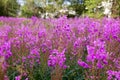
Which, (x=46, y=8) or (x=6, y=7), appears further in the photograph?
(x=46, y=8)

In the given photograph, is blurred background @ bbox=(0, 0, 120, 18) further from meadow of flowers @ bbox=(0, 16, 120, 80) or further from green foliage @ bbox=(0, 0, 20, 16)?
meadow of flowers @ bbox=(0, 16, 120, 80)

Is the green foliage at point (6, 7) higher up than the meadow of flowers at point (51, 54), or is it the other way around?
the meadow of flowers at point (51, 54)

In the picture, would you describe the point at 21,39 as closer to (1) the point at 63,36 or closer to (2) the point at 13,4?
(1) the point at 63,36

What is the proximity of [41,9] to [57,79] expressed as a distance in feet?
109

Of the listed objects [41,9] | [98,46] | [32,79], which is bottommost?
[41,9]

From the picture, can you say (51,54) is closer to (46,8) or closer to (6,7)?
(6,7)

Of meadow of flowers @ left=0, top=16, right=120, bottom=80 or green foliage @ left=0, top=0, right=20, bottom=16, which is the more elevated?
meadow of flowers @ left=0, top=16, right=120, bottom=80

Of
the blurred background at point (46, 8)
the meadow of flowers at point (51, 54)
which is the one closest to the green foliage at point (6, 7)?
the blurred background at point (46, 8)

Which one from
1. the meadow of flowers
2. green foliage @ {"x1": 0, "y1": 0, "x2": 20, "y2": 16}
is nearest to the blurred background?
green foliage @ {"x1": 0, "y1": 0, "x2": 20, "y2": 16}

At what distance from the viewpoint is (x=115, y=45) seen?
3.61 metres

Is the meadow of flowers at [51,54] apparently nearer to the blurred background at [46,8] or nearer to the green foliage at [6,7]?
the blurred background at [46,8]

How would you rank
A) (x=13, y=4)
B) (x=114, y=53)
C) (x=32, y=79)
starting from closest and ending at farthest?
1. (x=32, y=79)
2. (x=114, y=53)
3. (x=13, y=4)

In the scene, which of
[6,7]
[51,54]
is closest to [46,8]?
[6,7]

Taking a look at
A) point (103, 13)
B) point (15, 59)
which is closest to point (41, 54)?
point (15, 59)
